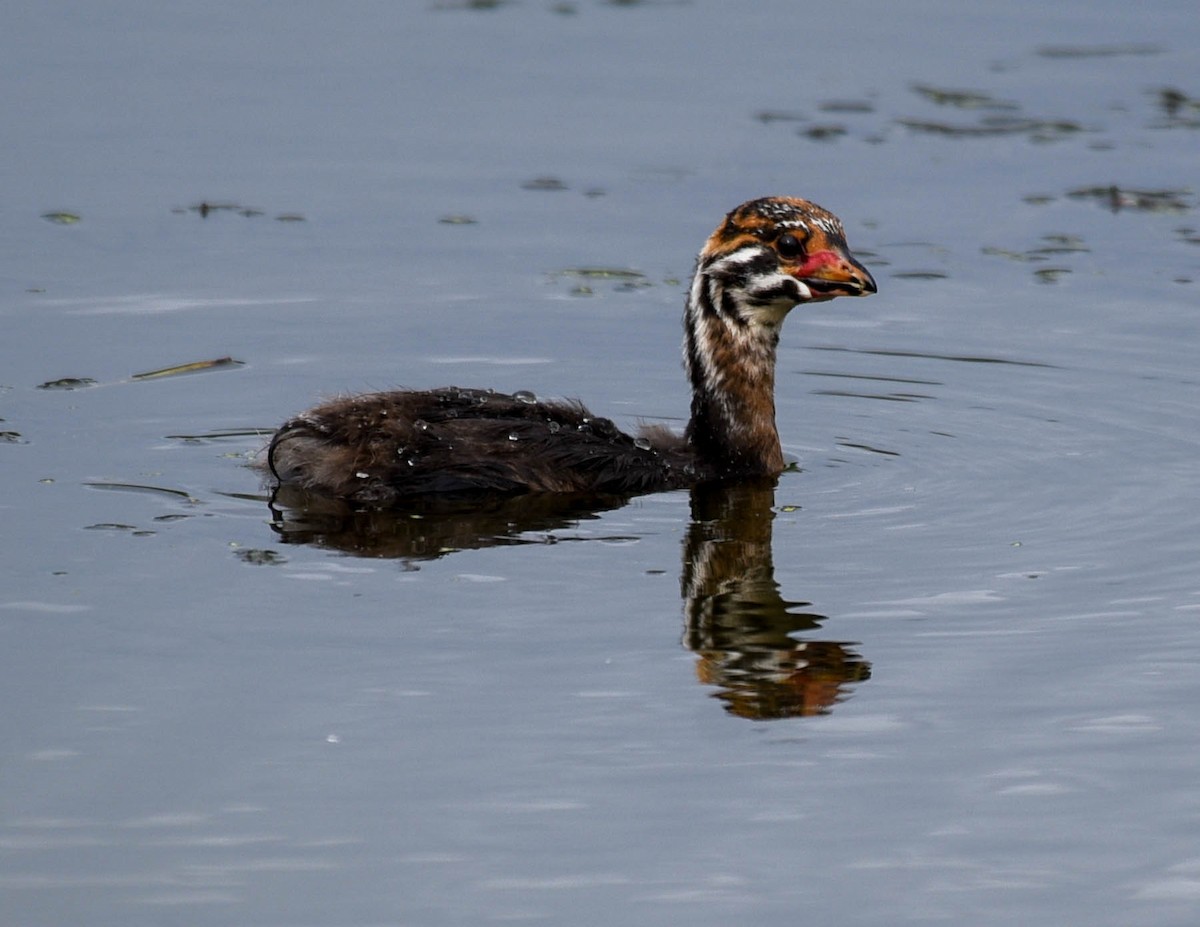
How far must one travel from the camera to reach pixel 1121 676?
948 centimetres

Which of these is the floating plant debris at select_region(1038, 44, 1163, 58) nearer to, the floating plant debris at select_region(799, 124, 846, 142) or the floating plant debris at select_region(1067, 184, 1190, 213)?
the floating plant debris at select_region(799, 124, 846, 142)

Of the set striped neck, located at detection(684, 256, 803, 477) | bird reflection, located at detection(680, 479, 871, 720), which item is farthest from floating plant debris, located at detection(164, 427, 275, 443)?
bird reflection, located at detection(680, 479, 871, 720)

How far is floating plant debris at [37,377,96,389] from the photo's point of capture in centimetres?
1340

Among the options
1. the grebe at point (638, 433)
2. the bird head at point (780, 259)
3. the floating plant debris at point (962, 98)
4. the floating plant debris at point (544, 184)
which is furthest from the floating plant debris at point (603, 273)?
the floating plant debris at point (962, 98)

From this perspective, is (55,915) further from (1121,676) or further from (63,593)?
(1121,676)

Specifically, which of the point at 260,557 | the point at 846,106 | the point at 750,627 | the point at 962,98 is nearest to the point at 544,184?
the point at 846,106

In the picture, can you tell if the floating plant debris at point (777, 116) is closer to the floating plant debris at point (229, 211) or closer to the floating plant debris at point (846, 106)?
the floating plant debris at point (846, 106)

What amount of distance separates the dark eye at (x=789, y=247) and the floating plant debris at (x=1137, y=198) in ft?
18.2

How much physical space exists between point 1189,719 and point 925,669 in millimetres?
1045

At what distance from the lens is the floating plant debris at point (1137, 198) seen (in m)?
17.3

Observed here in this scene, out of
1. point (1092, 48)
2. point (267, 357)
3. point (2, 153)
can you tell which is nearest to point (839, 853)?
point (267, 357)

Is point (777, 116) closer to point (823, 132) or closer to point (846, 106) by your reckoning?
point (823, 132)

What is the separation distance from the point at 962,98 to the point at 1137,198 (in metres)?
3.05

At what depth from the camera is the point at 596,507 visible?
11.9 metres
